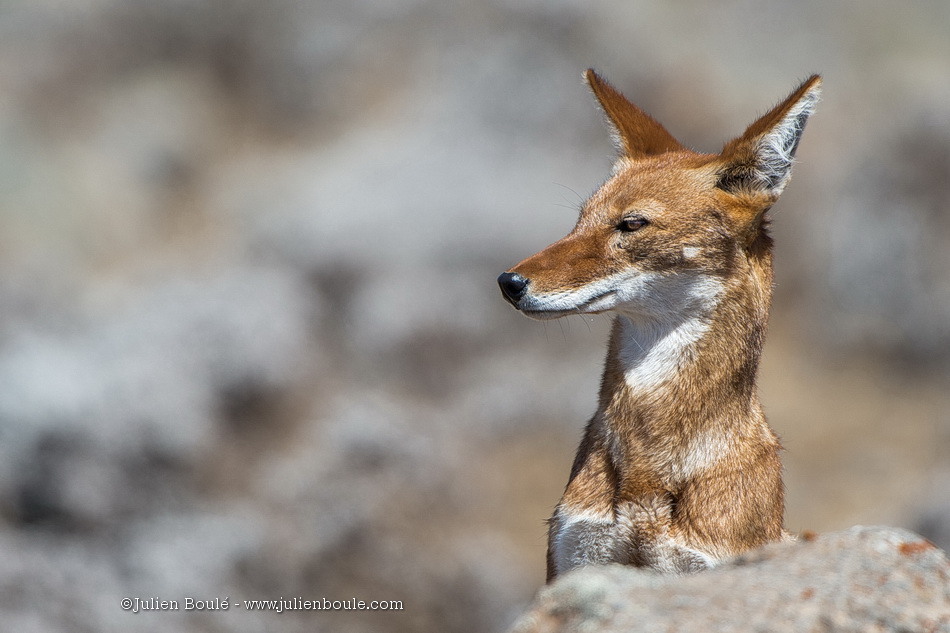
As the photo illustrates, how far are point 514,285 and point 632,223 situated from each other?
92cm

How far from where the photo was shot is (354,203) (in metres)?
22.0

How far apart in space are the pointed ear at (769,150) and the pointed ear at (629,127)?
973mm

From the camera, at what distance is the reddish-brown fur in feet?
22.0

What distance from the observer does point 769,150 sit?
23.1ft

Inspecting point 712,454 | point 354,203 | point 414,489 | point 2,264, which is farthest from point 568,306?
point 2,264

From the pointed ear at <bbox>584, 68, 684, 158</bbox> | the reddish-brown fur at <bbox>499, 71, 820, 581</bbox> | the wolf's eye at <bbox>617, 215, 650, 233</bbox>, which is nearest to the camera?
the reddish-brown fur at <bbox>499, 71, 820, 581</bbox>

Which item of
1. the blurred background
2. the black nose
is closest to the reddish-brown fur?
the black nose

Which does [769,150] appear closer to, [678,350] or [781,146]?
[781,146]

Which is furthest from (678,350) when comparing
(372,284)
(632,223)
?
(372,284)

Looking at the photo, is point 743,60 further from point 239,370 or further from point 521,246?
point 239,370

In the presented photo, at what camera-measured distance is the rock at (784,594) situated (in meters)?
5.18

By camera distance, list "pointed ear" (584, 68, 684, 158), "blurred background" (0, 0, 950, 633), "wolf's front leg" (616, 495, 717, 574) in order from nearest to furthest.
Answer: "wolf's front leg" (616, 495, 717, 574), "pointed ear" (584, 68, 684, 158), "blurred background" (0, 0, 950, 633)

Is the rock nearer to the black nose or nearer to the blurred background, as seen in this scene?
the black nose

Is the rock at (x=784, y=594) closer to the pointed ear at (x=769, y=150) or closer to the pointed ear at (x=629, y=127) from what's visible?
the pointed ear at (x=769, y=150)
